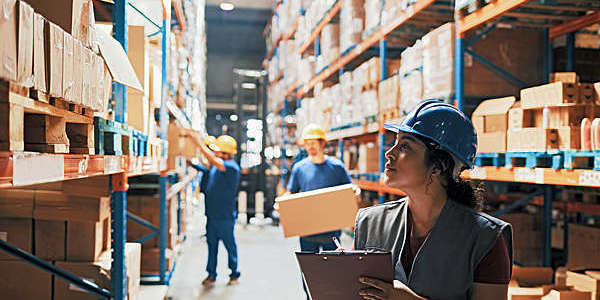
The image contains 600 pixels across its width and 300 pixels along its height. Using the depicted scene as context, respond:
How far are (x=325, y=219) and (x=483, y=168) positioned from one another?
A: 65.8 inches

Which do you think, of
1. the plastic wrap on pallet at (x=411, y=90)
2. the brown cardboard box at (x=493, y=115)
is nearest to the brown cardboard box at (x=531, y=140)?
the brown cardboard box at (x=493, y=115)

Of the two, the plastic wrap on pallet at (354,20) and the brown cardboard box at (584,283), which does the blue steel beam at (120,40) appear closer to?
the brown cardboard box at (584,283)

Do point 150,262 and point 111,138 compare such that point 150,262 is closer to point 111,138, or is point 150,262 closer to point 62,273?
point 62,273

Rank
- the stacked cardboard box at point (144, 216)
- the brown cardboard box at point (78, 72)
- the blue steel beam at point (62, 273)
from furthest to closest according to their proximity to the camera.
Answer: the stacked cardboard box at point (144, 216)
the blue steel beam at point (62, 273)
the brown cardboard box at point (78, 72)

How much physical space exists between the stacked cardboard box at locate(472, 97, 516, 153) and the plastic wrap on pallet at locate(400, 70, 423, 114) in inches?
40.0

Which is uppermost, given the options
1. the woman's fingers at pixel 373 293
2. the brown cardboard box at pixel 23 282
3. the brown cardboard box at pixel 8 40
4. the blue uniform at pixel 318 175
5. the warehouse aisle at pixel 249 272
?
the brown cardboard box at pixel 8 40

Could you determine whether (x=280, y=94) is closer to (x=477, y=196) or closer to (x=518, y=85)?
(x=518, y=85)

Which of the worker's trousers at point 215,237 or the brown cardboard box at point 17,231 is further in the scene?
the worker's trousers at point 215,237

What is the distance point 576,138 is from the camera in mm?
3783

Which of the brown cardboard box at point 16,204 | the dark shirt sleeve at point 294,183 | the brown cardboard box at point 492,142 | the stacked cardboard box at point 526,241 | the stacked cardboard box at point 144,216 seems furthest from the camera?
the stacked cardboard box at point 144,216

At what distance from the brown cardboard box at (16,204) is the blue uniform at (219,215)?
373 cm

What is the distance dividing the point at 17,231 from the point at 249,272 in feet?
15.6

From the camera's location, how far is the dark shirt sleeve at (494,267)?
1.91 metres

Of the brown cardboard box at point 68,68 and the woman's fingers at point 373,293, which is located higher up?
the brown cardboard box at point 68,68
